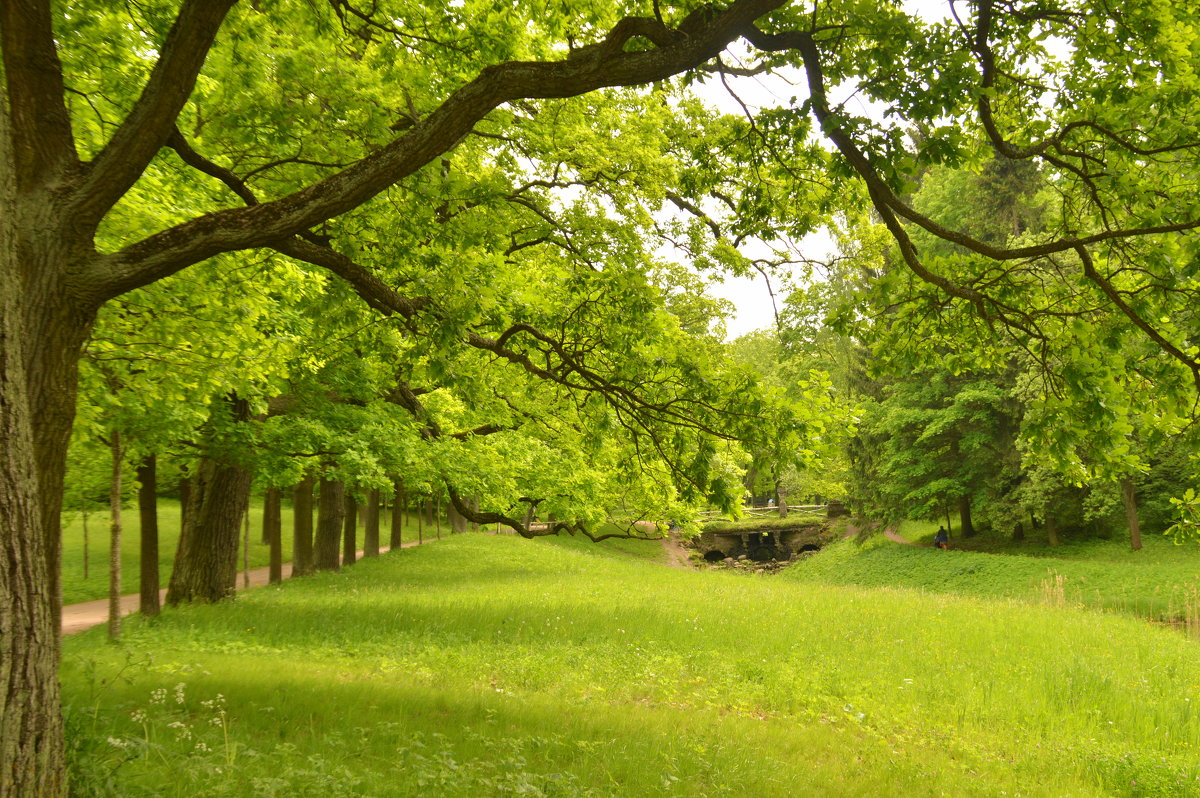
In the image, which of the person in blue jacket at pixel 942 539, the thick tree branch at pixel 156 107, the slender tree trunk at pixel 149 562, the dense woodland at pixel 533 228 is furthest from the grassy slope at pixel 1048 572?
the thick tree branch at pixel 156 107

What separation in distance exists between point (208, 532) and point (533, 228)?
906 cm

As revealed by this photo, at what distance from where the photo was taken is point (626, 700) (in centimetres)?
905

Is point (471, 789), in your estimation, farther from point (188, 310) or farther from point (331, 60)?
point (331, 60)

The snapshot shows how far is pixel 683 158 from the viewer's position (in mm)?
13312

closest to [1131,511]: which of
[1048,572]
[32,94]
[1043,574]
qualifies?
[1043,574]

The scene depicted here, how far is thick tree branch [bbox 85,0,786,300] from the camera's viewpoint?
5.09 m

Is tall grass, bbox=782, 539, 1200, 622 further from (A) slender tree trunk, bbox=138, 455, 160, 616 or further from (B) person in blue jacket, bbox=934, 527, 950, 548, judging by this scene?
(A) slender tree trunk, bbox=138, 455, 160, 616

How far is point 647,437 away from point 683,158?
7.15m

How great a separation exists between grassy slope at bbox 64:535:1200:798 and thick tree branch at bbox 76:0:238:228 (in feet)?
12.0

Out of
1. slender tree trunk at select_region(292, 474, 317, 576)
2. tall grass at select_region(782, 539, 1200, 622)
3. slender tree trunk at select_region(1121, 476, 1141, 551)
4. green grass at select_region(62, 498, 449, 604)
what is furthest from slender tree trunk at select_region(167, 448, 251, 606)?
slender tree trunk at select_region(1121, 476, 1141, 551)

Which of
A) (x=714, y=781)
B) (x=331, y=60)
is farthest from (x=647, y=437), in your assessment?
(x=331, y=60)

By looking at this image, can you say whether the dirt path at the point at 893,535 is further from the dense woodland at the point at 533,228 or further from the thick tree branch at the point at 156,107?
the thick tree branch at the point at 156,107

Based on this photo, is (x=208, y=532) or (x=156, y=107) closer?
(x=156, y=107)

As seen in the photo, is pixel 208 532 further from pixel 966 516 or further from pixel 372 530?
pixel 966 516
